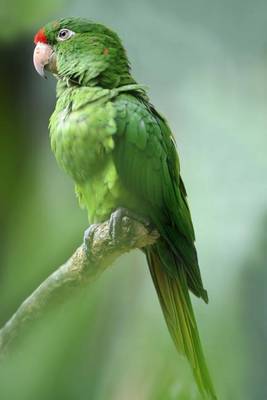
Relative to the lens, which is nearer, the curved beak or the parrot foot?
the parrot foot

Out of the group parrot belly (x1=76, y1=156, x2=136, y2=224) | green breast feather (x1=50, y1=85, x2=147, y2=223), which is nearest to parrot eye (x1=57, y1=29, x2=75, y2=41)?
green breast feather (x1=50, y1=85, x2=147, y2=223)

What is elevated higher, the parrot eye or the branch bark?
the parrot eye

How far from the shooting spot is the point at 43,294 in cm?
114

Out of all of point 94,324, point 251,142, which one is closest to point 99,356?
point 94,324

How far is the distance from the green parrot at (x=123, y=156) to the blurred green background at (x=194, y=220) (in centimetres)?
7

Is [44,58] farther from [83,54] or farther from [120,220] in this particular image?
[120,220]

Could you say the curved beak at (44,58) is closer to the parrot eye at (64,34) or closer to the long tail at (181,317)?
the parrot eye at (64,34)

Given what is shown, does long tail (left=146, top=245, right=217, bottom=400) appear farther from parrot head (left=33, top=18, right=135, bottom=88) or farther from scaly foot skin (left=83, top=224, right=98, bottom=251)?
parrot head (left=33, top=18, right=135, bottom=88)

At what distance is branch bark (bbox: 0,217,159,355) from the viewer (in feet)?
3.31

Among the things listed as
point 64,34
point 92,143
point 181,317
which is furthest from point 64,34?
point 181,317

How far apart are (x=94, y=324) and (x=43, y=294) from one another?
0.14 metres

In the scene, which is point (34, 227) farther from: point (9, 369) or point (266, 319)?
point (266, 319)

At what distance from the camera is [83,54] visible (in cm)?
112

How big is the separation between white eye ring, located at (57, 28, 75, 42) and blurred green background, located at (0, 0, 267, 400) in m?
0.15
